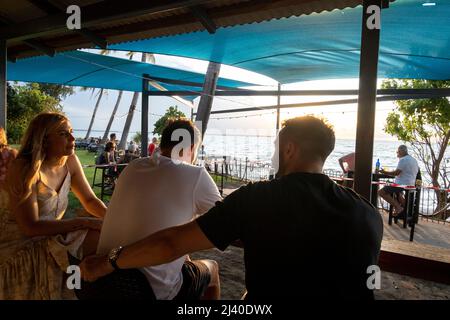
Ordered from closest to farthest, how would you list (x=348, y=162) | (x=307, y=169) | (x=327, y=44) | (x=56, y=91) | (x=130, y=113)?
(x=307, y=169), (x=327, y=44), (x=348, y=162), (x=130, y=113), (x=56, y=91)

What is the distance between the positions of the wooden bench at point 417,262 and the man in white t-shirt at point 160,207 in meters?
2.30

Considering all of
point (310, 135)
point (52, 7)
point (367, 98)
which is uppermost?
point (52, 7)

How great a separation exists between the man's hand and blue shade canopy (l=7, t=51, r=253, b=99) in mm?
4894

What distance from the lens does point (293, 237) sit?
91cm

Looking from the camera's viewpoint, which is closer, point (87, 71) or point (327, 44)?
point (327, 44)

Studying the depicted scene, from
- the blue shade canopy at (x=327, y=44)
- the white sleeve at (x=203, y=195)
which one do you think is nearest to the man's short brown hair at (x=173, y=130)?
the white sleeve at (x=203, y=195)

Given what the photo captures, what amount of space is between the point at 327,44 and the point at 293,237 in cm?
403

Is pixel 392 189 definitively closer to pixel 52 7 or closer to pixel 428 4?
pixel 428 4

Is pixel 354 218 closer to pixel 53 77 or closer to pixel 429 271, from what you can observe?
pixel 429 271

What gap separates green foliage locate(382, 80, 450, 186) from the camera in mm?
8859

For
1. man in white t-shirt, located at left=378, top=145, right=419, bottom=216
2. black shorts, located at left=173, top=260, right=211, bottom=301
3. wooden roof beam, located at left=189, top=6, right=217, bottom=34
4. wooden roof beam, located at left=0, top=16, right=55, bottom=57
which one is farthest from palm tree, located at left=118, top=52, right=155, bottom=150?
black shorts, located at left=173, top=260, right=211, bottom=301

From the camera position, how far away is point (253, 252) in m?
0.96

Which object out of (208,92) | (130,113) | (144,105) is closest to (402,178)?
(208,92)

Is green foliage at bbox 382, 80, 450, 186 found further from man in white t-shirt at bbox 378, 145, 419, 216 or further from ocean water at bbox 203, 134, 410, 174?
man in white t-shirt at bbox 378, 145, 419, 216
